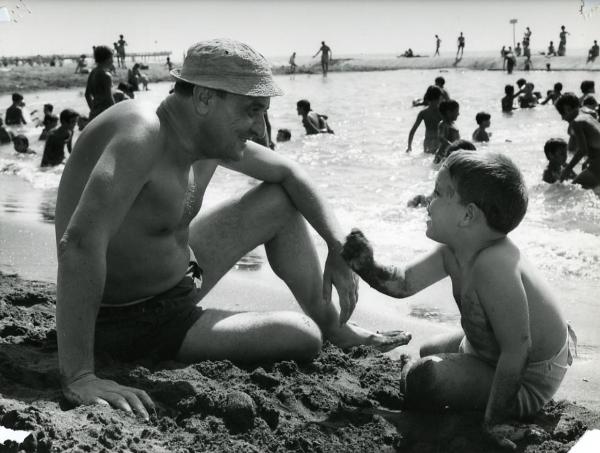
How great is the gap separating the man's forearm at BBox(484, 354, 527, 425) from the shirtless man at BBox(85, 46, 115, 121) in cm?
989

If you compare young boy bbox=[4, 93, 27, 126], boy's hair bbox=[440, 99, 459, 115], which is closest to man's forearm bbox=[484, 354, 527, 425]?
boy's hair bbox=[440, 99, 459, 115]

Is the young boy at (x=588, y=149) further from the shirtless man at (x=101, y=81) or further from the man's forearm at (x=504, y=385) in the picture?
the man's forearm at (x=504, y=385)

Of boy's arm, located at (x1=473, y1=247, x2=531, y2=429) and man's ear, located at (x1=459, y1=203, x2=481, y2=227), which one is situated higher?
man's ear, located at (x1=459, y1=203, x2=481, y2=227)

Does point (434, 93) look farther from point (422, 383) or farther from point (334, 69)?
point (334, 69)

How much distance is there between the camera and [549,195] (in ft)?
30.0

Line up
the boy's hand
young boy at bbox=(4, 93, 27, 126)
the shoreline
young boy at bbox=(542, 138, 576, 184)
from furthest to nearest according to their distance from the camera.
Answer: the shoreline → young boy at bbox=(4, 93, 27, 126) → young boy at bbox=(542, 138, 576, 184) → the boy's hand

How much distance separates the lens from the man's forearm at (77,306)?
2.53 metres

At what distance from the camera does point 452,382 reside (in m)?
2.73

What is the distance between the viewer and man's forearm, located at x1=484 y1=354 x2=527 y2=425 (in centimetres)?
255

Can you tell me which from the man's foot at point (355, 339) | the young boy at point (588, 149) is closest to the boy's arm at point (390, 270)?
the man's foot at point (355, 339)

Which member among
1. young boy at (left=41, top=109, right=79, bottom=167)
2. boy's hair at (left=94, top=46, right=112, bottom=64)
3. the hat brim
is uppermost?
boy's hair at (left=94, top=46, right=112, bottom=64)

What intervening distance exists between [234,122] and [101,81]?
9.31 metres

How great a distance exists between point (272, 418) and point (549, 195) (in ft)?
23.9

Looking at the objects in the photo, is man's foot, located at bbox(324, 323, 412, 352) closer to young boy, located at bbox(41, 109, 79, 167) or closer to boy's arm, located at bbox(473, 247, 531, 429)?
boy's arm, located at bbox(473, 247, 531, 429)
